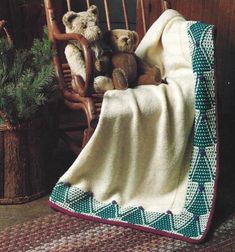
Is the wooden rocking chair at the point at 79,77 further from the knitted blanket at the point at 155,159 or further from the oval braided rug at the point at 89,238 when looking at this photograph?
the oval braided rug at the point at 89,238

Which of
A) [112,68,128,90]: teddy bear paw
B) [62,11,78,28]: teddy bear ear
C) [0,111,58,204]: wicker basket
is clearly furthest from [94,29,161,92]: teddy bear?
[0,111,58,204]: wicker basket

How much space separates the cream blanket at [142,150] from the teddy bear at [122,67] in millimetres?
85

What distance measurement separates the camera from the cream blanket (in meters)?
1.45

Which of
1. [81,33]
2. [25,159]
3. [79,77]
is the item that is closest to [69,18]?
[81,33]

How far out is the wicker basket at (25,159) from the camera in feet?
5.01

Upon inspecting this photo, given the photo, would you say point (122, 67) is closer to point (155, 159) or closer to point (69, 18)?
point (69, 18)

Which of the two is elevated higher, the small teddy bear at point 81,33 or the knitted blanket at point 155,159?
the small teddy bear at point 81,33

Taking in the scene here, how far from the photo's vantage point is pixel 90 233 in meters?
1.45

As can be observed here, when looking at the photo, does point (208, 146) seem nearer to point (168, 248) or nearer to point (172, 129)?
point (172, 129)

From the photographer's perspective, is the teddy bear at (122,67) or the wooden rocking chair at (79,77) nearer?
the wooden rocking chair at (79,77)

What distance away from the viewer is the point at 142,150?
4.96 ft

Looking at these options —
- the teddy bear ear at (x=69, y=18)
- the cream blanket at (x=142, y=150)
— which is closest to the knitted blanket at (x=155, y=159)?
the cream blanket at (x=142, y=150)

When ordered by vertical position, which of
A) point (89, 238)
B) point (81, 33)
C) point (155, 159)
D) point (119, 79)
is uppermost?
point (81, 33)

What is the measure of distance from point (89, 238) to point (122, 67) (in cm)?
63
